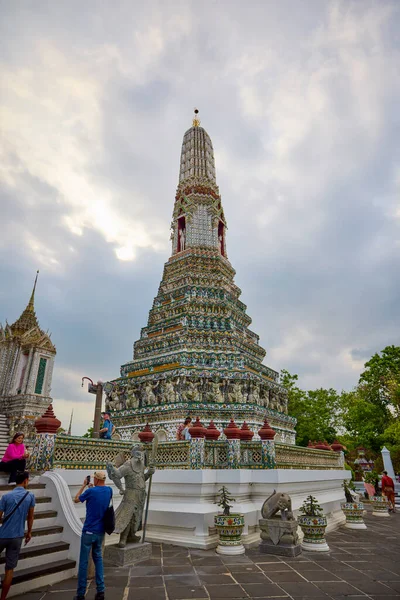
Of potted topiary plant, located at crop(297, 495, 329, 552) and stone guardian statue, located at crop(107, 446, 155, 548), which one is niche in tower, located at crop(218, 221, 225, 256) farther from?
stone guardian statue, located at crop(107, 446, 155, 548)

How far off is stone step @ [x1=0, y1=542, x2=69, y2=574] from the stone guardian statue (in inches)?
35.0

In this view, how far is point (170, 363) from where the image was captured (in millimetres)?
17609

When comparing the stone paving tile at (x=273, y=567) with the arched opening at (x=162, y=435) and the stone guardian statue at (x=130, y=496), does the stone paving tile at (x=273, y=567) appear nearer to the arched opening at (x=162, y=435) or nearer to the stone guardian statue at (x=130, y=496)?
the stone guardian statue at (x=130, y=496)

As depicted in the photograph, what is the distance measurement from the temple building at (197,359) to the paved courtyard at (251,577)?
329 inches

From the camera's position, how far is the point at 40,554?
5.60 meters

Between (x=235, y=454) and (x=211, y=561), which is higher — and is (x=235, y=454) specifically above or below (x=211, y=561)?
above

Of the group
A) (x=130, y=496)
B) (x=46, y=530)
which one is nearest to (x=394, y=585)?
(x=130, y=496)

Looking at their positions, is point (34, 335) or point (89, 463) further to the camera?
point (34, 335)

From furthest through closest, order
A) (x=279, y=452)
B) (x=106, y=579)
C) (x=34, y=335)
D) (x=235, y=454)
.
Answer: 1. (x=34, y=335)
2. (x=279, y=452)
3. (x=235, y=454)
4. (x=106, y=579)

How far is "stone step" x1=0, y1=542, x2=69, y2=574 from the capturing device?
539cm

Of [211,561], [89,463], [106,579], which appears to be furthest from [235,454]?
[106,579]

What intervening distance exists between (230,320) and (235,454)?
36.1 feet

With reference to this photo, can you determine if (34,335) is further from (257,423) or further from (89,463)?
(89,463)

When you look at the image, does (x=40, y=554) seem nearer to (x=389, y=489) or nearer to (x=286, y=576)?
(x=286, y=576)
